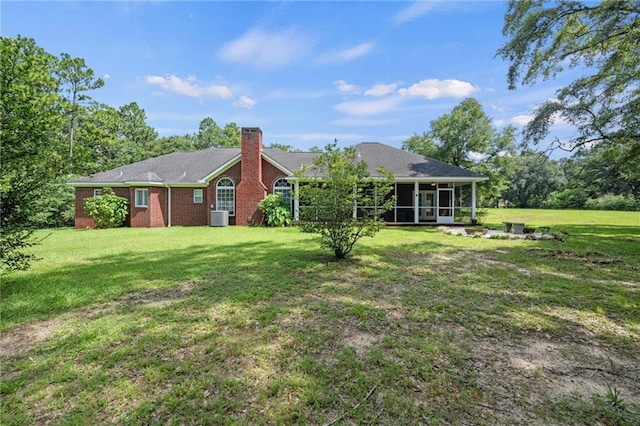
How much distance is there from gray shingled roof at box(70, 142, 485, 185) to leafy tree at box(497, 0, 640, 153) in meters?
4.99

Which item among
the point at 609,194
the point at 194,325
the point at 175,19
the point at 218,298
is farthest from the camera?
the point at 609,194

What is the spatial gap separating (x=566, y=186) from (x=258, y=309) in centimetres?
6802

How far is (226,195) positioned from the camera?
734 inches

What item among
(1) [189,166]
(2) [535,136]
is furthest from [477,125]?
(1) [189,166]

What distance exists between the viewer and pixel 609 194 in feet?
149

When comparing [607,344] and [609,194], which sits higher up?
[609,194]

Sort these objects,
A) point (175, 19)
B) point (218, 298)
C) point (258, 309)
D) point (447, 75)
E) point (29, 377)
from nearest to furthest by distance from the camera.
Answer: point (29, 377)
point (258, 309)
point (218, 298)
point (175, 19)
point (447, 75)

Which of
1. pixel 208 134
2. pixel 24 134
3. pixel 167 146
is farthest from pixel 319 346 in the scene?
pixel 208 134

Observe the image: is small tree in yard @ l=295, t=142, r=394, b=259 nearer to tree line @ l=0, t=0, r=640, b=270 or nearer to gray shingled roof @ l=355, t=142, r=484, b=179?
tree line @ l=0, t=0, r=640, b=270

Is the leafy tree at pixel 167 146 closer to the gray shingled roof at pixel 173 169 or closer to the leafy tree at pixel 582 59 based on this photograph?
the gray shingled roof at pixel 173 169

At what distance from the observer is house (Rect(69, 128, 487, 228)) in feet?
58.6

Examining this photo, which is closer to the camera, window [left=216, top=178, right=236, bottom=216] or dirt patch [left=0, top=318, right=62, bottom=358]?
dirt patch [left=0, top=318, right=62, bottom=358]

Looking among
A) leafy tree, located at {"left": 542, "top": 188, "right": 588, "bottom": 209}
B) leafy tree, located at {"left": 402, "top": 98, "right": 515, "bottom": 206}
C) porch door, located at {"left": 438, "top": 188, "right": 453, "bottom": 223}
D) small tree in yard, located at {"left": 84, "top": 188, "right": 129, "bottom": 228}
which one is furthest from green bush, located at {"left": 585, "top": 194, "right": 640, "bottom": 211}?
small tree in yard, located at {"left": 84, "top": 188, "right": 129, "bottom": 228}

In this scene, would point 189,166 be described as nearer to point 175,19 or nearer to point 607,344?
point 175,19
